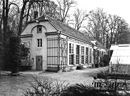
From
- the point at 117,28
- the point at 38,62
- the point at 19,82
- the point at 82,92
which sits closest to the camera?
the point at 82,92

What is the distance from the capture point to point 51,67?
19859 mm

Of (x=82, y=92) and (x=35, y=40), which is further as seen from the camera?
(x=35, y=40)

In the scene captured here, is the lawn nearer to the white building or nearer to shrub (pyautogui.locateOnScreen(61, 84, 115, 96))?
the white building

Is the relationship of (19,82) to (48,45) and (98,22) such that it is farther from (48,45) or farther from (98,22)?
(98,22)

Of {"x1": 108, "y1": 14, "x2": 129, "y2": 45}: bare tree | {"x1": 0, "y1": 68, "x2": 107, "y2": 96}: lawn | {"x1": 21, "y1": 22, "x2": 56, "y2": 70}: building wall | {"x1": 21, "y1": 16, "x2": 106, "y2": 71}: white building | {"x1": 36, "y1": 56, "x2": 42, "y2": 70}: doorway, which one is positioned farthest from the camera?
{"x1": 108, "y1": 14, "x2": 129, "y2": 45}: bare tree

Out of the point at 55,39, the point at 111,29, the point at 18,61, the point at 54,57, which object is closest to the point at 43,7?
the point at 55,39

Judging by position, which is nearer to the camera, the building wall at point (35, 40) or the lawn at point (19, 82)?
the lawn at point (19, 82)

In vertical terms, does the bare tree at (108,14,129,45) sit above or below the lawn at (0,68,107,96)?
above

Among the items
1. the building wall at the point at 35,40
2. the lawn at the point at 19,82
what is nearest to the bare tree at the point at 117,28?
the building wall at the point at 35,40

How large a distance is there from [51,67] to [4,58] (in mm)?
5985

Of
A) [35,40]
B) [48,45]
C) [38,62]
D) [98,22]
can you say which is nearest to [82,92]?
[48,45]

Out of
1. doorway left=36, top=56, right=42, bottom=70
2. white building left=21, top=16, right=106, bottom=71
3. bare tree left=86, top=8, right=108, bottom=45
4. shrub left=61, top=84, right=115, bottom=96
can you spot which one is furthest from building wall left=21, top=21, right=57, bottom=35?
bare tree left=86, top=8, right=108, bottom=45

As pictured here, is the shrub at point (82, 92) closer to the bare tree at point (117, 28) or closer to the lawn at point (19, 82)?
the lawn at point (19, 82)

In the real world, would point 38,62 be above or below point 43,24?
below
